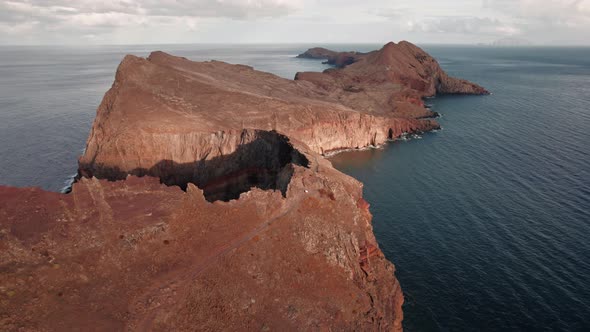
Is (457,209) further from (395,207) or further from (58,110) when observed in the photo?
(58,110)

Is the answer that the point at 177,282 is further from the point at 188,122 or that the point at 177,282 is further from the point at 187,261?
the point at 188,122

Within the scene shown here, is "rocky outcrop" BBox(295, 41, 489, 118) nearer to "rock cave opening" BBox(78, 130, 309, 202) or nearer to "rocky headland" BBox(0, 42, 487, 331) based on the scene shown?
"rock cave opening" BBox(78, 130, 309, 202)

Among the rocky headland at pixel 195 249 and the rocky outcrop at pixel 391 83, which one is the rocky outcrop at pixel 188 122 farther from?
the rocky outcrop at pixel 391 83

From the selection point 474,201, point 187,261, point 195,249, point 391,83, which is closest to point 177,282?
point 187,261

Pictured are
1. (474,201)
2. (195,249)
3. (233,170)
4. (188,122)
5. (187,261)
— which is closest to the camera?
(187,261)

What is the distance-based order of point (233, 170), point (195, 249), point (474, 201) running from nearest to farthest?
point (195, 249)
point (233, 170)
point (474, 201)

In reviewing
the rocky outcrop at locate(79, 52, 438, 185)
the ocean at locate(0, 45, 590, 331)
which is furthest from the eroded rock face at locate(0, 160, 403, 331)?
the rocky outcrop at locate(79, 52, 438, 185)

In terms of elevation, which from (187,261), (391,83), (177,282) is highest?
(391,83)

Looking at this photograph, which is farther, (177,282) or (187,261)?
(187,261)
